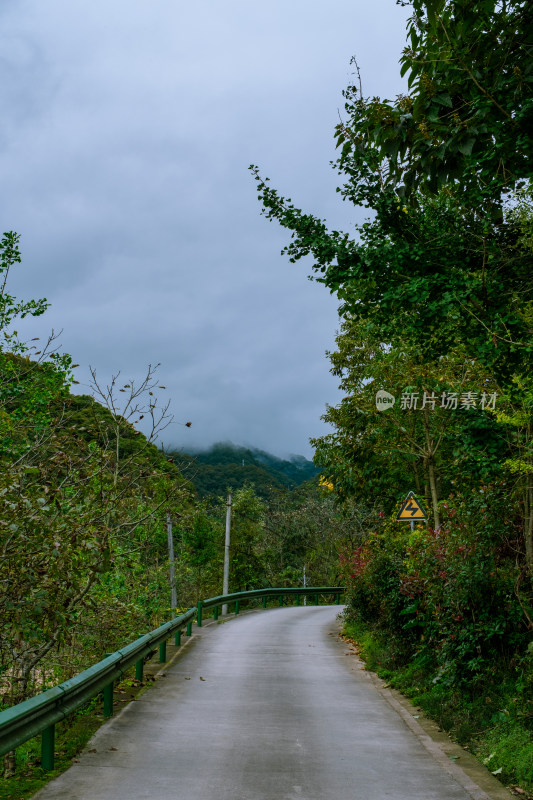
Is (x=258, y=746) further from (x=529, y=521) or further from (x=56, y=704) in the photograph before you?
(x=529, y=521)

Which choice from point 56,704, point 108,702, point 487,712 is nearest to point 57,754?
point 56,704

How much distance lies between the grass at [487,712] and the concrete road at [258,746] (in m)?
0.47

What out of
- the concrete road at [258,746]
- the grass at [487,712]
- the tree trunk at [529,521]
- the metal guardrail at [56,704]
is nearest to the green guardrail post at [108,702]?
the metal guardrail at [56,704]

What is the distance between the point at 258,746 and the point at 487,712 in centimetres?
274

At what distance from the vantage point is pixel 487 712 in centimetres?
823

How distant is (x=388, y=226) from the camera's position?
8875mm

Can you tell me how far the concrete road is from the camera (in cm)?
591

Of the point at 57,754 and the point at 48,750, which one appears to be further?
the point at 57,754

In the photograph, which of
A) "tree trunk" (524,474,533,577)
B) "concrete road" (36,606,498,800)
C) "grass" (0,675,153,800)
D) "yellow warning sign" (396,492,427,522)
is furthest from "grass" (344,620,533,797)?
"grass" (0,675,153,800)

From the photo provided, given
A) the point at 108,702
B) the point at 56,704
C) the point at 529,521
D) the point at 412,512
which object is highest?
the point at 412,512

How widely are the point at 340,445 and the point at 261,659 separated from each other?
24.1 feet

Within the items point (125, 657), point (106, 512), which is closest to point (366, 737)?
point (125, 657)

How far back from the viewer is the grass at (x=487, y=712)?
6.51 m

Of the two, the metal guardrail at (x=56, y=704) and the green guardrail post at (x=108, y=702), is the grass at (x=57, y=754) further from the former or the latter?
the metal guardrail at (x=56, y=704)
